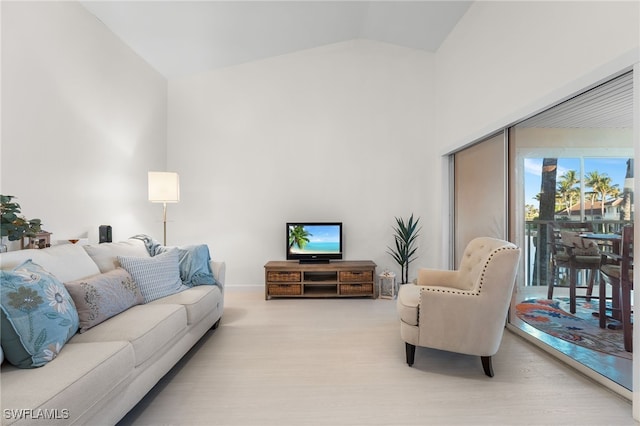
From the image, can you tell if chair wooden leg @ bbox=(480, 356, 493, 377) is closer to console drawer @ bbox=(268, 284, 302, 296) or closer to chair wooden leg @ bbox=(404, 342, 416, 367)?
chair wooden leg @ bbox=(404, 342, 416, 367)

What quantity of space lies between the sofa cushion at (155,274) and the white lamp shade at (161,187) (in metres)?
1.04

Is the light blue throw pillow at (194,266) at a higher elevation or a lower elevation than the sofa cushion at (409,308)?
higher

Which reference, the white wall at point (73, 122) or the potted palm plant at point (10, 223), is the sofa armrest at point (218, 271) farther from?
the potted palm plant at point (10, 223)

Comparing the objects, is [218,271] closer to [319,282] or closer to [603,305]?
[319,282]

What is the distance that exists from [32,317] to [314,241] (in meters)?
3.10

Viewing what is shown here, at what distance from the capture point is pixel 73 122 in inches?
107

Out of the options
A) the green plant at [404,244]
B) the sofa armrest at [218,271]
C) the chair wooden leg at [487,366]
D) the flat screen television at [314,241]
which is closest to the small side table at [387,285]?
the green plant at [404,244]

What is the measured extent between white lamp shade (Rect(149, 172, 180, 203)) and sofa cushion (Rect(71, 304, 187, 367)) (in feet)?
5.26

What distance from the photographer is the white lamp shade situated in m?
3.45

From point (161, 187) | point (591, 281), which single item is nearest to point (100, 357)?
point (161, 187)

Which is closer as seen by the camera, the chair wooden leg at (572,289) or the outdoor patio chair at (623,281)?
the outdoor patio chair at (623,281)

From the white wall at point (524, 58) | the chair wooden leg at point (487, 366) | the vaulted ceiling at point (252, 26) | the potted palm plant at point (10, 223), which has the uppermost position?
the vaulted ceiling at point (252, 26)

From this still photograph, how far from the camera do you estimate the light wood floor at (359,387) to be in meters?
1.70

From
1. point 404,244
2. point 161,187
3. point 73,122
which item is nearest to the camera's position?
point 73,122
